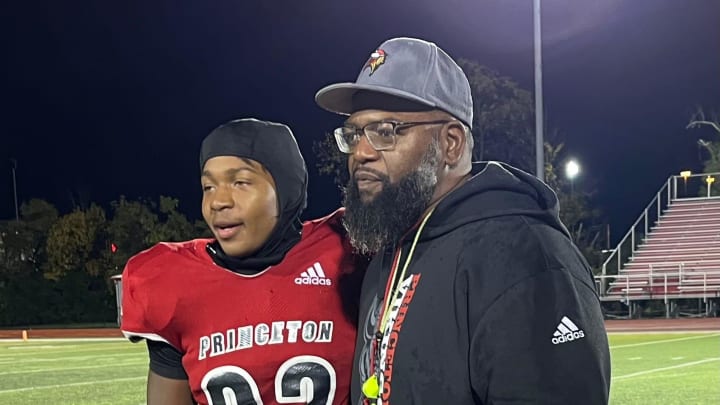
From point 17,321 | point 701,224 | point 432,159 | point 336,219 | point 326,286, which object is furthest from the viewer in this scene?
point 17,321

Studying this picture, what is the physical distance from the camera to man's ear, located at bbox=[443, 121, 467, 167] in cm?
189

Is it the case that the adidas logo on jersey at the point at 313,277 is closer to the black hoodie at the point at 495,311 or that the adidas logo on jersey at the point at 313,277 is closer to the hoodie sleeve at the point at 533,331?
the black hoodie at the point at 495,311

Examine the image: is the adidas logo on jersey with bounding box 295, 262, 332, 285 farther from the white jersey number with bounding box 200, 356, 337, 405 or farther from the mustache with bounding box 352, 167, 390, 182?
the mustache with bounding box 352, 167, 390, 182

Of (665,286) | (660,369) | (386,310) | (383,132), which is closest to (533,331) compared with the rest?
(386,310)

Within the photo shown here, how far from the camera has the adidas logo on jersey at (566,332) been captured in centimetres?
152

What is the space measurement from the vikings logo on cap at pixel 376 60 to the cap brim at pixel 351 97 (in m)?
0.05

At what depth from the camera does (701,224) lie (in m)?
27.1

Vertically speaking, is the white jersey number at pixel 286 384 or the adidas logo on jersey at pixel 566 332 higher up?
the adidas logo on jersey at pixel 566 332

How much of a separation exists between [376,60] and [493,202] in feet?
1.46

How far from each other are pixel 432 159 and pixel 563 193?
91.2 ft

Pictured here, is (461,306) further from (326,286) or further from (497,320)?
(326,286)

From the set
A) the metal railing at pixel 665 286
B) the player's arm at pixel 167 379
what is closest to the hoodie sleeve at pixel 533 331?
the player's arm at pixel 167 379

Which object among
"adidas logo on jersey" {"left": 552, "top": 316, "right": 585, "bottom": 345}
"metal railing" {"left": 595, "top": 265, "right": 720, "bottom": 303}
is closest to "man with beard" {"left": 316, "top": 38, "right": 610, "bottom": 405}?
"adidas logo on jersey" {"left": 552, "top": 316, "right": 585, "bottom": 345}

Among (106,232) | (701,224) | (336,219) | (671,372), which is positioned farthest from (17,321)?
(336,219)
